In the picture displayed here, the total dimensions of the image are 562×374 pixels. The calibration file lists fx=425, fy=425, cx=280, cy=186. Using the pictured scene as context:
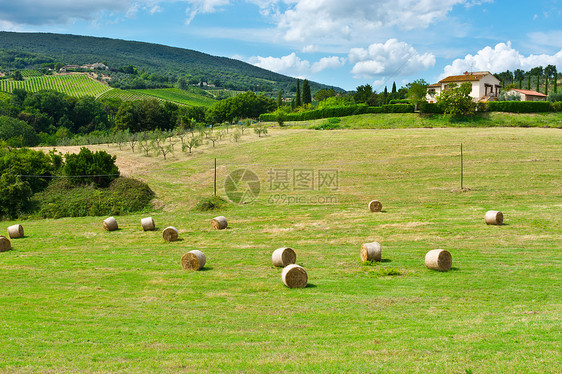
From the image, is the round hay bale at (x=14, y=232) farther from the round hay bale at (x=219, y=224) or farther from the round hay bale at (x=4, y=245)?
the round hay bale at (x=219, y=224)

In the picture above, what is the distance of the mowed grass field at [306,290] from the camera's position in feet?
25.4

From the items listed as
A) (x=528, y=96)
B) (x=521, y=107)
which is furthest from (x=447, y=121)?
(x=528, y=96)

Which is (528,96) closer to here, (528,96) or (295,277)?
(528,96)

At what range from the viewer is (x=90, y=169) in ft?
114

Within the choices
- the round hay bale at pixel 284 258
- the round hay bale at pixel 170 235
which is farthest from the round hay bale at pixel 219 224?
the round hay bale at pixel 284 258

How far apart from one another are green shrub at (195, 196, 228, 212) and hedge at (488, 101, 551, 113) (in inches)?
2131

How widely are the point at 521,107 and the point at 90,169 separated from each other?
62.8 meters

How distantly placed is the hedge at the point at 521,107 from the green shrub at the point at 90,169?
191 ft

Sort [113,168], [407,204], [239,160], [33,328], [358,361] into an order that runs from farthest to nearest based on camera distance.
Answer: [239,160] → [113,168] → [407,204] → [33,328] → [358,361]

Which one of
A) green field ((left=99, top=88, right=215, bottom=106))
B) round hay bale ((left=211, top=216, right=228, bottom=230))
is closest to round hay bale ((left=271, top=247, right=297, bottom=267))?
round hay bale ((left=211, top=216, right=228, bottom=230))

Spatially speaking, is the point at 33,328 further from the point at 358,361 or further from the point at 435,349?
the point at 435,349

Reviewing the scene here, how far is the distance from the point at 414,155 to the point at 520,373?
3820 centimetres

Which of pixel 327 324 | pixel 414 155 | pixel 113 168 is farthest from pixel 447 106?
pixel 327 324

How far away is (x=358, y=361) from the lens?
7445mm
